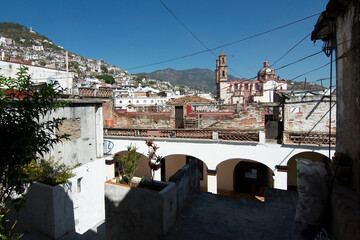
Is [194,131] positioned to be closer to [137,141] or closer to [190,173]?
[137,141]

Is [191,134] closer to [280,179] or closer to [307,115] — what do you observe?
[280,179]

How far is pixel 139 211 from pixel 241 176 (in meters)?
10.9

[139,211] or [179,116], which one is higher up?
[179,116]

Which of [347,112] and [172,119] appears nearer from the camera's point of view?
[347,112]

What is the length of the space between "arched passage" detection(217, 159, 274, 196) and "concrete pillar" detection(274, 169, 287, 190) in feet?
10.0

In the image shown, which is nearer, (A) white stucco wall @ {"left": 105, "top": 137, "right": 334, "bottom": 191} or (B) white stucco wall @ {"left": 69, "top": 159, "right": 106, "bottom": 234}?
(B) white stucco wall @ {"left": 69, "top": 159, "right": 106, "bottom": 234}

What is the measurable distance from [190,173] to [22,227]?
18.4 feet

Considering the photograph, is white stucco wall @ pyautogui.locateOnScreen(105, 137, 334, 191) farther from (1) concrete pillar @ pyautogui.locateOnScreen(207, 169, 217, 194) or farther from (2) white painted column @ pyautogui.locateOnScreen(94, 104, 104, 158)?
(2) white painted column @ pyautogui.locateOnScreen(94, 104, 104, 158)

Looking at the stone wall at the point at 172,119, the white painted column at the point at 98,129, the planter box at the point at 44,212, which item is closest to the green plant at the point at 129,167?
the planter box at the point at 44,212

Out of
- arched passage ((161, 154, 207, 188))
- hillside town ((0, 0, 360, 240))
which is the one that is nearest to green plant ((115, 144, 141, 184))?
hillside town ((0, 0, 360, 240))

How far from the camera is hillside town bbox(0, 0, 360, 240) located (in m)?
3.04

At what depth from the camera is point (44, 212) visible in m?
5.96

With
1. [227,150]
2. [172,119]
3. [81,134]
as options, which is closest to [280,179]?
[227,150]

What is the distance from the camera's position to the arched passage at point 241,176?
12.7 m
